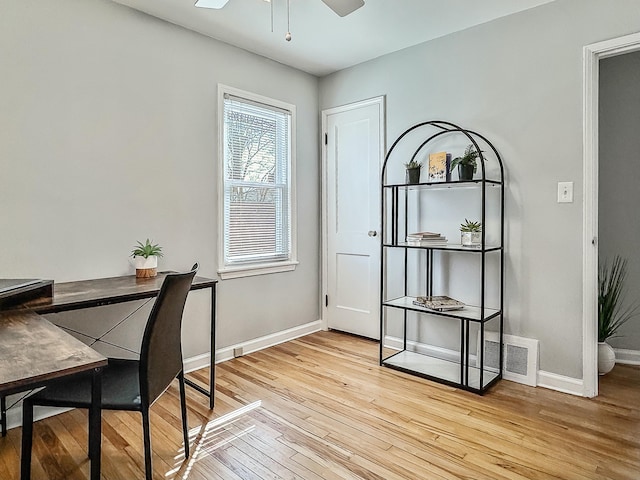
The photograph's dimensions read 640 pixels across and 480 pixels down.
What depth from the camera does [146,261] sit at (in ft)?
8.41

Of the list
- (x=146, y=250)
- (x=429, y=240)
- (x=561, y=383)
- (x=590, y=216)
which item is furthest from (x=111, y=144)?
(x=561, y=383)

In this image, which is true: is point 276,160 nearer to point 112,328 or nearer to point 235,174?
point 235,174

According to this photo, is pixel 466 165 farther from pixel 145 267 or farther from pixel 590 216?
pixel 145 267

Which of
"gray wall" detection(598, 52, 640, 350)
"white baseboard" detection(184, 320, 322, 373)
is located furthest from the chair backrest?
"gray wall" detection(598, 52, 640, 350)

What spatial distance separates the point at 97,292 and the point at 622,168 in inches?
149

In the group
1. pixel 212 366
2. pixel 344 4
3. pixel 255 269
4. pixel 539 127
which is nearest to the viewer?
pixel 344 4

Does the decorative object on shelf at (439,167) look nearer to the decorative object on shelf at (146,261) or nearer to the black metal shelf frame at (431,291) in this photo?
the black metal shelf frame at (431,291)

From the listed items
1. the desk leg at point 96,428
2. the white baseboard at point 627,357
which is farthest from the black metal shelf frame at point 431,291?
the desk leg at point 96,428

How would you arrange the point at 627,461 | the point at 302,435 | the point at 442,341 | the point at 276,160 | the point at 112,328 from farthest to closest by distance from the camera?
the point at 276,160
the point at 442,341
the point at 112,328
the point at 302,435
the point at 627,461

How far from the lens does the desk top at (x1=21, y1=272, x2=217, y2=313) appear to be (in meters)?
1.85

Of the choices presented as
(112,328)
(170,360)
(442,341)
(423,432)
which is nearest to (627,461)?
(423,432)

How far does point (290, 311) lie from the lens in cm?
376

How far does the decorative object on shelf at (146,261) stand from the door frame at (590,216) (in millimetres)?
2679

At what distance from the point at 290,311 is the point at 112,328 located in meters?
1.58
